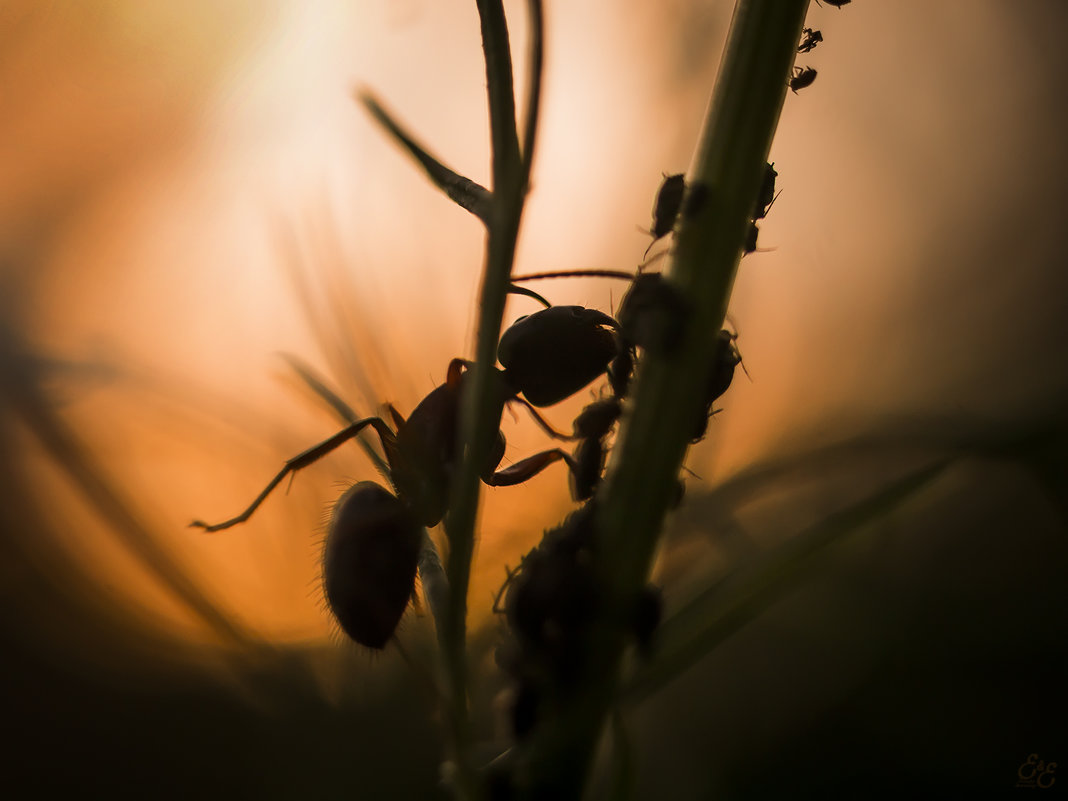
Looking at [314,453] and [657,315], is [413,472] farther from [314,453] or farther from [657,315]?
[657,315]

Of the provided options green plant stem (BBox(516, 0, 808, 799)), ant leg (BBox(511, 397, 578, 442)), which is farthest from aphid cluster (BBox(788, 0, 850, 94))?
ant leg (BBox(511, 397, 578, 442))

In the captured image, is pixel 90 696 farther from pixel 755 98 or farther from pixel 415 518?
pixel 755 98

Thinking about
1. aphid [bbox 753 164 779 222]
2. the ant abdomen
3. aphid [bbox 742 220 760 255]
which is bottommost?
the ant abdomen

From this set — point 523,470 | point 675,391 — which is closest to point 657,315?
point 675,391

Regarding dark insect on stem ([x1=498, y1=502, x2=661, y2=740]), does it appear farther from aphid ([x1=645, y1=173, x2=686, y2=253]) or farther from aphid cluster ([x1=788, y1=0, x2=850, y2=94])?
aphid cluster ([x1=788, y1=0, x2=850, y2=94])

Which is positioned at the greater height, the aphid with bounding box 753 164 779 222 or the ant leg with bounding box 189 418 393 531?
the aphid with bounding box 753 164 779 222
